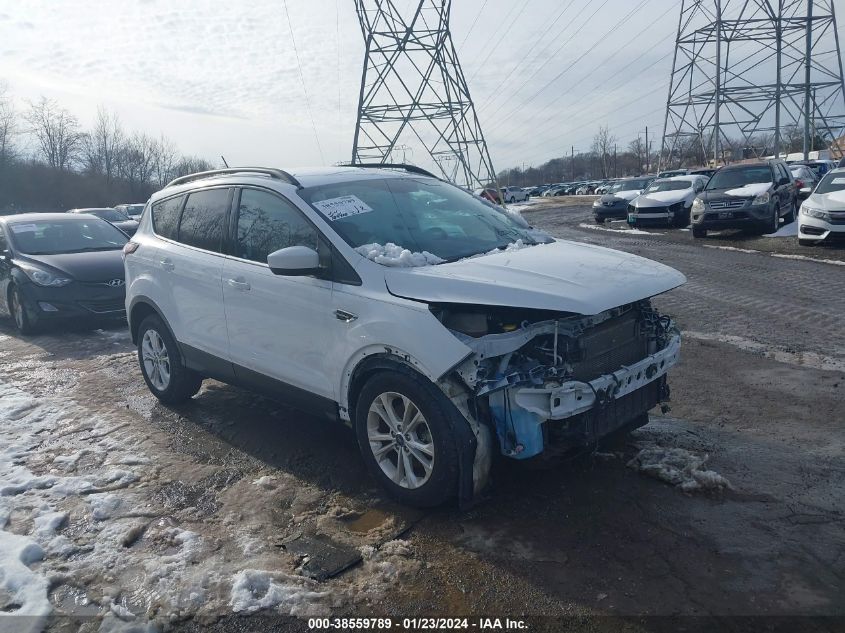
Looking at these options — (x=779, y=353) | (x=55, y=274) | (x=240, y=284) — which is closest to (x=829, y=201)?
(x=779, y=353)

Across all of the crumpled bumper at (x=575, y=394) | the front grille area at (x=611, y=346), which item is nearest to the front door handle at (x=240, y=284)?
the crumpled bumper at (x=575, y=394)

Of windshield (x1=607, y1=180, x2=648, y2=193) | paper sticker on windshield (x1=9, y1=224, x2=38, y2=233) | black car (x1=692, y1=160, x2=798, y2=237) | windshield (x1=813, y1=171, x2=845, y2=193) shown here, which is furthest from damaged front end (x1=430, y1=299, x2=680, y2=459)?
windshield (x1=607, y1=180, x2=648, y2=193)

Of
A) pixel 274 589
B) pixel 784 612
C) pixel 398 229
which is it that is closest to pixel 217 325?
pixel 398 229

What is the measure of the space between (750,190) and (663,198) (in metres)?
4.46

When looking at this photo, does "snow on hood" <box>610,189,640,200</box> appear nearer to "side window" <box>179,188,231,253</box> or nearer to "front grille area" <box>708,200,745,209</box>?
"front grille area" <box>708,200,745,209</box>

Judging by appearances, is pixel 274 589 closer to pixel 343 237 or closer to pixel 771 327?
pixel 343 237

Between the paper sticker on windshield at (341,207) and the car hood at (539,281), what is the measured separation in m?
0.71

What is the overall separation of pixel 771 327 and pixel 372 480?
5.28 meters

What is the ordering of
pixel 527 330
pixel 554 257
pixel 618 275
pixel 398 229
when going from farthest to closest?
pixel 398 229 < pixel 554 257 < pixel 618 275 < pixel 527 330

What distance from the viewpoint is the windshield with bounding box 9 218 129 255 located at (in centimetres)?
1016

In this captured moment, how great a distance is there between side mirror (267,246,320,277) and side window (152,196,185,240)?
202 cm

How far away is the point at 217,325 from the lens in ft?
16.8

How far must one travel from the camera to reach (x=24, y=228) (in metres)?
10.4

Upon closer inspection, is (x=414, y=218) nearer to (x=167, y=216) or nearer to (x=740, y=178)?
(x=167, y=216)
